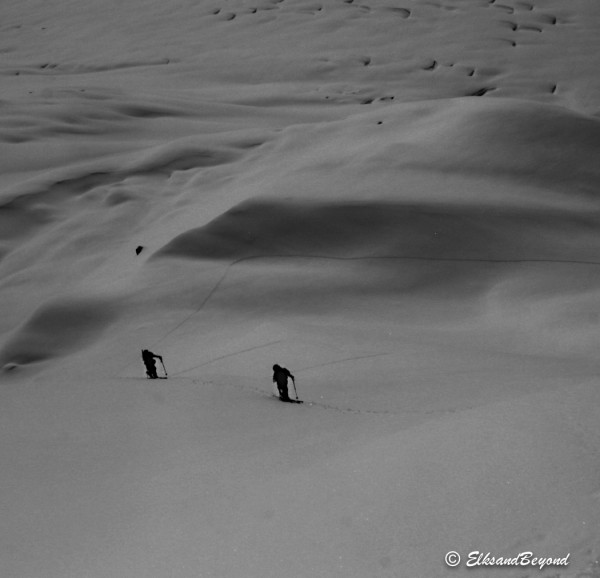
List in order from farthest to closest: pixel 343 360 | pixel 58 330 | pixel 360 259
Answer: pixel 360 259 → pixel 58 330 → pixel 343 360

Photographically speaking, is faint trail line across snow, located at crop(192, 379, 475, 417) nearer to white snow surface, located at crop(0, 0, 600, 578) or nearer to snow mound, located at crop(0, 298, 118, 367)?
white snow surface, located at crop(0, 0, 600, 578)

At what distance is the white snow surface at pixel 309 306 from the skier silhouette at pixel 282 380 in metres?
0.04

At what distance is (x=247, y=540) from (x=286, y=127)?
15.1ft

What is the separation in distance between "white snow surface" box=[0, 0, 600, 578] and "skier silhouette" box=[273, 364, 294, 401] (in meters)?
0.04

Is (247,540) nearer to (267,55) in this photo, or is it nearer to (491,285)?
(491,285)

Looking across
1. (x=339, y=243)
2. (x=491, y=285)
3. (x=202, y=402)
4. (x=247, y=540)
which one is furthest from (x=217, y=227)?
(x=247, y=540)

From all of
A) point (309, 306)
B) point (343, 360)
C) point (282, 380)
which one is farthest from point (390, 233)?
point (282, 380)

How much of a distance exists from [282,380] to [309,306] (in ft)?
3.65

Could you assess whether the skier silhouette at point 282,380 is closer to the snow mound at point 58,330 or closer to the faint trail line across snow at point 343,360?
the faint trail line across snow at point 343,360

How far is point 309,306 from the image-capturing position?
Answer: 11.7 feet

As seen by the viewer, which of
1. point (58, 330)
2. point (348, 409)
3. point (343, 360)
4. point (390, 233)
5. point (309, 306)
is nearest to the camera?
point (348, 409)

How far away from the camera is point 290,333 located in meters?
3.13

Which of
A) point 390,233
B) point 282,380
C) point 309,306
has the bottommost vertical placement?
point 309,306

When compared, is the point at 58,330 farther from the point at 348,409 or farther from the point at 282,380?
the point at 348,409
